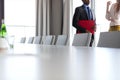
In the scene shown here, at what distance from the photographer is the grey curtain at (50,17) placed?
7805 mm

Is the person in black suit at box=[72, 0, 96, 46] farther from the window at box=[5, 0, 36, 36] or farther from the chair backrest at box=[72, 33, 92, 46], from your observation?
the window at box=[5, 0, 36, 36]

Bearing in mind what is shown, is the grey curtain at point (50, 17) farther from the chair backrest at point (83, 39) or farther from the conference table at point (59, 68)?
the conference table at point (59, 68)

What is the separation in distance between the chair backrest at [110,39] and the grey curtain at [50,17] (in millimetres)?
5044

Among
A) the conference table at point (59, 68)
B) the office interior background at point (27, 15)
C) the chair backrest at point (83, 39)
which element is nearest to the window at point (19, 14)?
the office interior background at point (27, 15)

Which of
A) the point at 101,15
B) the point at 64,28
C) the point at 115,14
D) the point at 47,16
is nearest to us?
the point at 115,14

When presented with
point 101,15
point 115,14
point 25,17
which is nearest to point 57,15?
point 25,17

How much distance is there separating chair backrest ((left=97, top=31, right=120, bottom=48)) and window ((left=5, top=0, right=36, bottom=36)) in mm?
5893

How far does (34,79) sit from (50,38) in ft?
13.9

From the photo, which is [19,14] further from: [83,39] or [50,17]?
[83,39]

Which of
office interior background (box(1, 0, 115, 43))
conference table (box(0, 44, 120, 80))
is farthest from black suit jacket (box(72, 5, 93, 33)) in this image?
conference table (box(0, 44, 120, 80))

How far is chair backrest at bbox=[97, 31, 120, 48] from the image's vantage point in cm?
248

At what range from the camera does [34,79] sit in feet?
1.38

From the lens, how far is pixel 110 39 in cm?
258

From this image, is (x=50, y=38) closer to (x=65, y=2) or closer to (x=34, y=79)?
(x=65, y=2)
